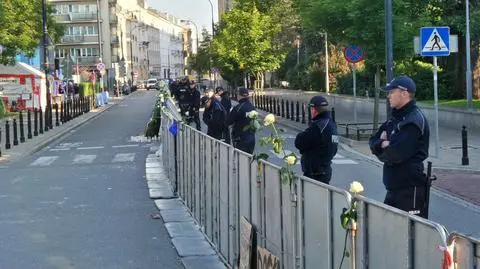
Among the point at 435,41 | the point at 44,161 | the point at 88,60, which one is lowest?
the point at 44,161

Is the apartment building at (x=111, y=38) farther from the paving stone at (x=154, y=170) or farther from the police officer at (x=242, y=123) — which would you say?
the police officer at (x=242, y=123)

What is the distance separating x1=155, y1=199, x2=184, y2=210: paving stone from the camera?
36.2 feet

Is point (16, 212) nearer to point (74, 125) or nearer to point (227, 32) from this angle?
point (74, 125)

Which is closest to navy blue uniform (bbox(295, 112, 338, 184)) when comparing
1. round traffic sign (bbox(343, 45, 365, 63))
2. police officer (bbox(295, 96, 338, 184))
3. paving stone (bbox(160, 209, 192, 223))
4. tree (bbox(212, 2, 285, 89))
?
police officer (bbox(295, 96, 338, 184))

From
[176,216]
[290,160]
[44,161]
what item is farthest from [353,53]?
[290,160]

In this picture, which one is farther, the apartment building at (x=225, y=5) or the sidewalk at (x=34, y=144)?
the apartment building at (x=225, y=5)

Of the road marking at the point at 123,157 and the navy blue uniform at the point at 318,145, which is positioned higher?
the navy blue uniform at the point at 318,145

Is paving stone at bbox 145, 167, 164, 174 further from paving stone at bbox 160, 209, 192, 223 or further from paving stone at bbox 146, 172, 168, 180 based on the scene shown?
paving stone at bbox 160, 209, 192, 223

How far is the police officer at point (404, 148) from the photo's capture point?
5.84 metres

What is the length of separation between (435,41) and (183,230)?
830cm

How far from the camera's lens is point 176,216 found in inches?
405

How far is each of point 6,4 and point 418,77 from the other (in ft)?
68.6

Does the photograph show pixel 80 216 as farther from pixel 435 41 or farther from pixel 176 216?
pixel 435 41

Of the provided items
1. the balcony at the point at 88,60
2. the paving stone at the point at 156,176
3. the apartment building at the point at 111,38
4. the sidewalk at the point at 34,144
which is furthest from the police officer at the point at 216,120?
the balcony at the point at 88,60
